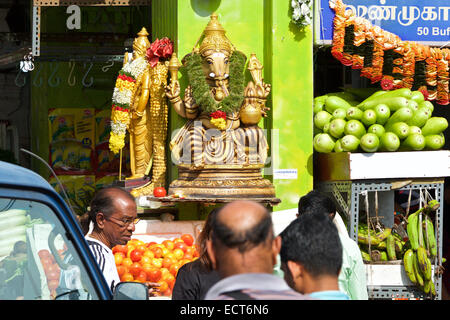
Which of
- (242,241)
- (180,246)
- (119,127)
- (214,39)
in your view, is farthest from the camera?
(119,127)

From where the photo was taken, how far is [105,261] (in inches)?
145

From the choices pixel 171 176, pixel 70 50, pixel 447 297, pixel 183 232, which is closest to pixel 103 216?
pixel 183 232

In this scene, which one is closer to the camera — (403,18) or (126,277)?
(126,277)

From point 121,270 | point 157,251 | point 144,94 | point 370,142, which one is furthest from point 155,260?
point 370,142

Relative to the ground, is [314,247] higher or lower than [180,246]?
higher

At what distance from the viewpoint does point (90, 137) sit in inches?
427

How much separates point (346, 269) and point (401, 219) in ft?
11.5

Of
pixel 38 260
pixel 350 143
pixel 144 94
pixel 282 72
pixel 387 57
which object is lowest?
pixel 38 260

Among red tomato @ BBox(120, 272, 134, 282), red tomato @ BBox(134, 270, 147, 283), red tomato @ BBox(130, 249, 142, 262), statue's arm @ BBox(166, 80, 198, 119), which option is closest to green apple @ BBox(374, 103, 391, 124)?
statue's arm @ BBox(166, 80, 198, 119)

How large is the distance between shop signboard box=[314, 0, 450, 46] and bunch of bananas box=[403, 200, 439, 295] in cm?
184

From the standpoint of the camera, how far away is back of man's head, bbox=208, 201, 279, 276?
7.34 ft

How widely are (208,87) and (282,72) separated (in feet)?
2.88

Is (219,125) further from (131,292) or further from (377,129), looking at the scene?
(131,292)
